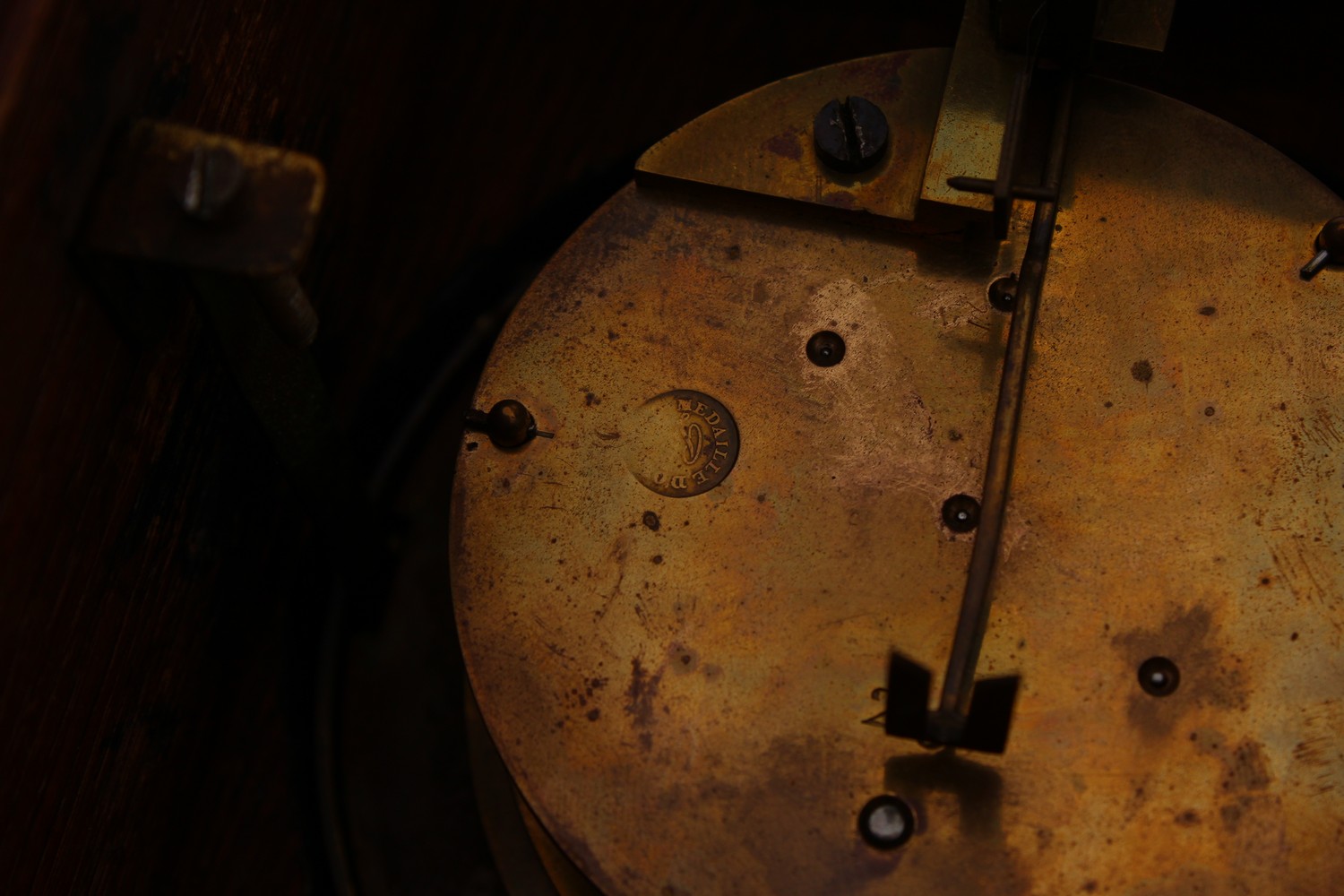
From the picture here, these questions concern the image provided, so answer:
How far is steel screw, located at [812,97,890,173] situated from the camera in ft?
3.36

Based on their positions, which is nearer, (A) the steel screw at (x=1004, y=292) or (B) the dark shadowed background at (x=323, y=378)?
(B) the dark shadowed background at (x=323, y=378)

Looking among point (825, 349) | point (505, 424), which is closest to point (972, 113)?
point (825, 349)

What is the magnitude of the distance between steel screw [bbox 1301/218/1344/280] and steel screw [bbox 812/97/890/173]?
0.35 metres

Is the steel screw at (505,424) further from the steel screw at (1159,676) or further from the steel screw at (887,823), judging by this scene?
the steel screw at (1159,676)

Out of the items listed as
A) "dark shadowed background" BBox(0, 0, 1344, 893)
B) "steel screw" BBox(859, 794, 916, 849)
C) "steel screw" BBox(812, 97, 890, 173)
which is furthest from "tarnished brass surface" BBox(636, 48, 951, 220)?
"steel screw" BBox(859, 794, 916, 849)

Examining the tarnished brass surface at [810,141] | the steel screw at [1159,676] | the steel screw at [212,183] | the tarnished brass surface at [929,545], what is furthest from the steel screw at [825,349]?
the steel screw at [212,183]

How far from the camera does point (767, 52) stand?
1.44 m

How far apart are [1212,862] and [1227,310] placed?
0.43 m

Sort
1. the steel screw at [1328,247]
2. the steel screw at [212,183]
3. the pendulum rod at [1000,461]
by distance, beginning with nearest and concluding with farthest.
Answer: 1. the steel screw at [212,183]
2. the pendulum rod at [1000,461]
3. the steel screw at [1328,247]

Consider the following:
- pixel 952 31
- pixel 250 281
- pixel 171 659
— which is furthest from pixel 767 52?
pixel 171 659

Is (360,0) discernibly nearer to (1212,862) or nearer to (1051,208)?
(1051,208)

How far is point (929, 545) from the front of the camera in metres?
0.96

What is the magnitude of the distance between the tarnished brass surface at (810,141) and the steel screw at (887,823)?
1.53ft

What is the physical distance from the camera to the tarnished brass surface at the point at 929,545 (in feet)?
2.93
